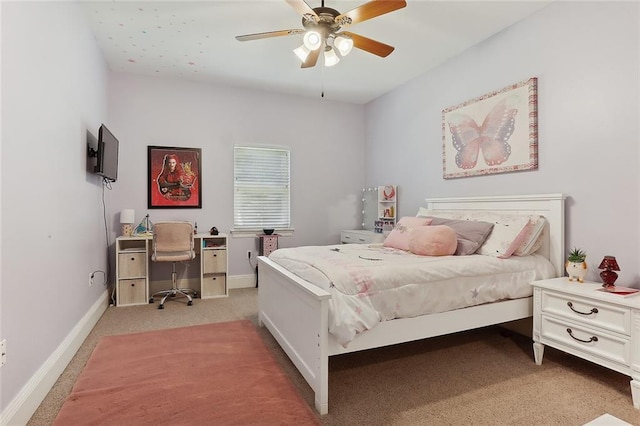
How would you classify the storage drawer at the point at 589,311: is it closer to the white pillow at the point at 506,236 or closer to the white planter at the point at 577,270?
the white planter at the point at 577,270

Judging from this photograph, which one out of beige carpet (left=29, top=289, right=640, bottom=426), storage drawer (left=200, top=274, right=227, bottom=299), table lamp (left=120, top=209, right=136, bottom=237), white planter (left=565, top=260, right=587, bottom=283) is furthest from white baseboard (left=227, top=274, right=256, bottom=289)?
white planter (left=565, top=260, right=587, bottom=283)

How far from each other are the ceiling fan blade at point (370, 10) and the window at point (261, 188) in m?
2.77

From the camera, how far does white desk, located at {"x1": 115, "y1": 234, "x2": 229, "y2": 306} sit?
3.83 m

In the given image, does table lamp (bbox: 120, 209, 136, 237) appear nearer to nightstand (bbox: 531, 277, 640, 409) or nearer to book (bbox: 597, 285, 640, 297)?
nightstand (bbox: 531, 277, 640, 409)

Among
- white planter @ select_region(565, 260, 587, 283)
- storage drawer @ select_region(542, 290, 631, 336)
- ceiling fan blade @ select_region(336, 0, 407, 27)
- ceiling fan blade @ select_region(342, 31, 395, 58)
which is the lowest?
storage drawer @ select_region(542, 290, 631, 336)

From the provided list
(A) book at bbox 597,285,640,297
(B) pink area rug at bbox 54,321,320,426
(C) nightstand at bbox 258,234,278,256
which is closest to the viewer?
(B) pink area rug at bbox 54,321,320,426

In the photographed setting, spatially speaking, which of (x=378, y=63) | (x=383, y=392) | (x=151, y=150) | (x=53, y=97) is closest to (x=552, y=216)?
(x=383, y=392)

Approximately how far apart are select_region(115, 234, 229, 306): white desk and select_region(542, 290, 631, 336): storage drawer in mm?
3378

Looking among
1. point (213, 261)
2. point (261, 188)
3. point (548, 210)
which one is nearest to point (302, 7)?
point (548, 210)

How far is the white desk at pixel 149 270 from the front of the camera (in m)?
3.83

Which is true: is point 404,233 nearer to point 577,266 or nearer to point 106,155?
point 577,266

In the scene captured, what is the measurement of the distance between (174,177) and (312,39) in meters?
2.87

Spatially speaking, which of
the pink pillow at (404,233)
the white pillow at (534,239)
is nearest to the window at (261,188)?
the pink pillow at (404,233)

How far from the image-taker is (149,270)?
424cm
